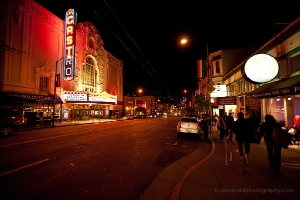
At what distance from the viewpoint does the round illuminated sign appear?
31.8 ft

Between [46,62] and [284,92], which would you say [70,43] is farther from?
[284,92]

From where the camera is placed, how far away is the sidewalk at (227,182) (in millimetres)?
4375

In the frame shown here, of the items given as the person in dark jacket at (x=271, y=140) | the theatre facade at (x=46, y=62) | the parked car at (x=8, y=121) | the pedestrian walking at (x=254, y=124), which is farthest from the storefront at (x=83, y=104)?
the person in dark jacket at (x=271, y=140)

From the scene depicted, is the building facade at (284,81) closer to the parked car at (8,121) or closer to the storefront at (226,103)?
the storefront at (226,103)

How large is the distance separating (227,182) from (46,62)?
2952cm

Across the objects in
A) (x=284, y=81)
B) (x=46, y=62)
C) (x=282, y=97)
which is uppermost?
(x=46, y=62)

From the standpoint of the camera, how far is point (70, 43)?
2980 centimetres

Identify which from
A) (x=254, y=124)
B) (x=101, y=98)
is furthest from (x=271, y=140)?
(x=101, y=98)

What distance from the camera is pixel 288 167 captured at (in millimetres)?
6453

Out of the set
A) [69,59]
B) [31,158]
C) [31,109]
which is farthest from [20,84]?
[31,158]

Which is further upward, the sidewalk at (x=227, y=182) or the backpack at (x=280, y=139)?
the backpack at (x=280, y=139)

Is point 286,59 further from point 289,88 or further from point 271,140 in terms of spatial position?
point 271,140

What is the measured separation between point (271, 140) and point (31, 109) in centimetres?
2762

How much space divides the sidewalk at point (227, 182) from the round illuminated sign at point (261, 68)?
4.40 meters
